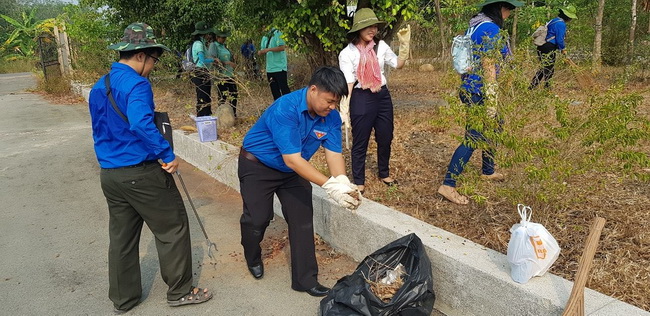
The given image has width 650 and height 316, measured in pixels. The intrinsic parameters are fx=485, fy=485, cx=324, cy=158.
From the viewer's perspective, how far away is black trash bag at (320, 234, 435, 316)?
102 inches

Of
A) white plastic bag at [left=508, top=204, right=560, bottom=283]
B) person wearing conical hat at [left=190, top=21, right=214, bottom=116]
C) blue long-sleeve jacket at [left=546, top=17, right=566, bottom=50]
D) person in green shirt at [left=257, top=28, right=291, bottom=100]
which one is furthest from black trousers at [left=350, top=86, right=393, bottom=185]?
blue long-sleeve jacket at [left=546, top=17, right=566, bottom=50]

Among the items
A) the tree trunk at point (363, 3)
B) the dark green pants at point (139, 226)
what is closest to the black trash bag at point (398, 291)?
the dark green pants at point (139, 226)

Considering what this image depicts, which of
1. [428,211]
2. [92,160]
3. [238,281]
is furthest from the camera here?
[92,160]

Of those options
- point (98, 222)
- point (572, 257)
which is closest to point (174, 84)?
point (98, 222)

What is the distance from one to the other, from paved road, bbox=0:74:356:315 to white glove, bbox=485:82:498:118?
1514 millimetres

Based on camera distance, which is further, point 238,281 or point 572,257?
point 238,281

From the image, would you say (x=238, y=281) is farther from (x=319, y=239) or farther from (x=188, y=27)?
(x=188, y=27)

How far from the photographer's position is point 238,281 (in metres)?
3.57

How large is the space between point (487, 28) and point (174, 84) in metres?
10.7

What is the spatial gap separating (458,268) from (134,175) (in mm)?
2010

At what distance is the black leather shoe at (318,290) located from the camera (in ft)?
10.8

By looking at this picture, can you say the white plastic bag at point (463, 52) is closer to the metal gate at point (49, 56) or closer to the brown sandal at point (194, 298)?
the brown sandal at point (194, 298)

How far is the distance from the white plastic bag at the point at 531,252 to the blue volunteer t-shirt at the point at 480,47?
1.27 metres

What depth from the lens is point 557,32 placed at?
7.44m
